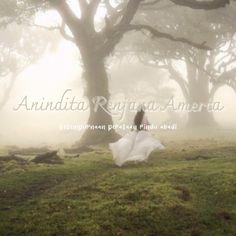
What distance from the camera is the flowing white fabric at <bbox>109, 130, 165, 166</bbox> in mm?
17469

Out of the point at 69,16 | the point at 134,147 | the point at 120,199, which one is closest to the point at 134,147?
the point at 134,147

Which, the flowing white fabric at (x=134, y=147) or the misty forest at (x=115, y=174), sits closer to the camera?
the misty forest at (x=115, y=174)

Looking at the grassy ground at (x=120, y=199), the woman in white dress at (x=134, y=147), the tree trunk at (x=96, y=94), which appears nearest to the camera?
the grassy ground at (x=120, y=199)

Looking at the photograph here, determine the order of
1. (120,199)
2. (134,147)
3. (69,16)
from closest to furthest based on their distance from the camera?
(120,199) → (134,147) → (69,16)

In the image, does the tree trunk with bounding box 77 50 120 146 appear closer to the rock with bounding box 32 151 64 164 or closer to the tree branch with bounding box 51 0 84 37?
the tree branch with bounding box 51 0 84 37

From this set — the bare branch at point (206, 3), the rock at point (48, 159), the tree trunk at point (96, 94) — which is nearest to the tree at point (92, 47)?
the tree trunk at point (96, 94)

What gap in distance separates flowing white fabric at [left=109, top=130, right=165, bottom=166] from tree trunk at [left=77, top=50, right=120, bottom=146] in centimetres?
1058

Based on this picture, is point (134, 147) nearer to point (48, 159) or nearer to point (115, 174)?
point (115, 174)

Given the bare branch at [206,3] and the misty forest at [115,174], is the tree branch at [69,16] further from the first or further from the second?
the bare branch at [206,3]

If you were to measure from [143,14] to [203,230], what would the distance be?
37361mm

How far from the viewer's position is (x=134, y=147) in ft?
58.2

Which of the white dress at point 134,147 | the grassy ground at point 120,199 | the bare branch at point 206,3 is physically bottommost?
the grassy ground at point 120,199

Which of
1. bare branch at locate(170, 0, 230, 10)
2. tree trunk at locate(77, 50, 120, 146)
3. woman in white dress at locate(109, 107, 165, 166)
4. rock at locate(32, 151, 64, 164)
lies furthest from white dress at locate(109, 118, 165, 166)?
tree trunk at locate(77, 50, 120, 146)

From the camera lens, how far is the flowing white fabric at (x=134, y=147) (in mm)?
17469
